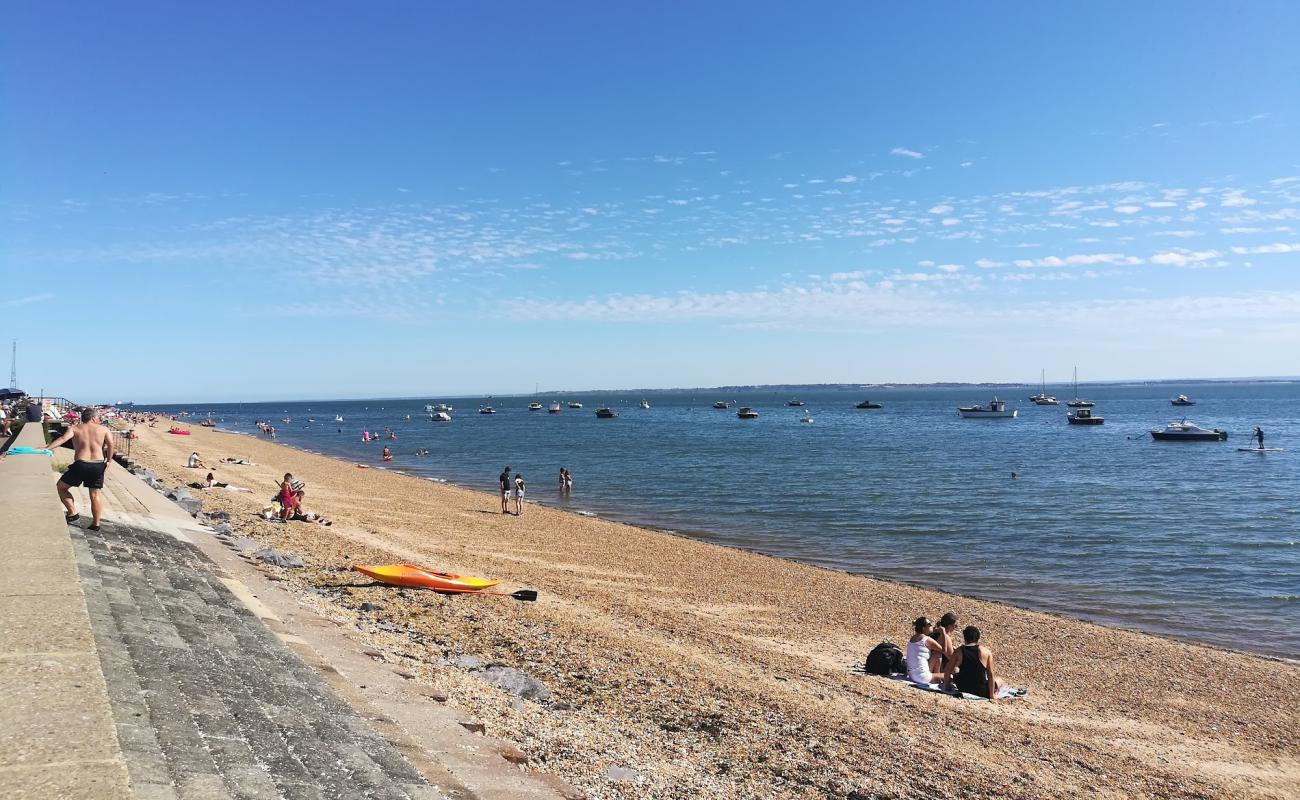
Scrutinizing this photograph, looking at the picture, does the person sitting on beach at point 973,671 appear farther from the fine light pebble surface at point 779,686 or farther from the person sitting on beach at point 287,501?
the person sitting on beach at point 287,501

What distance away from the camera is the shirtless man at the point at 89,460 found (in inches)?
374

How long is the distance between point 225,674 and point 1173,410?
6188 inches

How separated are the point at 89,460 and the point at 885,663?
1137cm

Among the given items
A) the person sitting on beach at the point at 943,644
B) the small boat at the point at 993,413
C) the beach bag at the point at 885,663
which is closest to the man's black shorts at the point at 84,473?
the beach bag at the point at 885,663

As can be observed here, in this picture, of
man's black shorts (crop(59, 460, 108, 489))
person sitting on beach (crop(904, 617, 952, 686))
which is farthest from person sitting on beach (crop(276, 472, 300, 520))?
person sitting on beach (crop(904, 617, 952, 686))

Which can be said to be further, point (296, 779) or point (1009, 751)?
point (1009, 751)

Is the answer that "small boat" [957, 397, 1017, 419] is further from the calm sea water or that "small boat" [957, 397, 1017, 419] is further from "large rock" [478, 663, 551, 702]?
"large rock" [478, 663, 551, 702]

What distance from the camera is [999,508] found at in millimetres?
33000

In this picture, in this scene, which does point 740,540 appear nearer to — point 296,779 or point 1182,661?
point 1182,661

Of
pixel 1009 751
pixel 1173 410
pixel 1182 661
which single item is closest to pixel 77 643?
pixel 1009 751

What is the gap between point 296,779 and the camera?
4.39 meters

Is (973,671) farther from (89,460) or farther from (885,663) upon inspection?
(89,460)

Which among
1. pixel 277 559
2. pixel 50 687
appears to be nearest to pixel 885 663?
pixel 277 559

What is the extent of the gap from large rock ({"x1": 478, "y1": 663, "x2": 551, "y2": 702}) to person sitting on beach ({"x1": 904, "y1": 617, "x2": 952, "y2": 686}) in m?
6.04
